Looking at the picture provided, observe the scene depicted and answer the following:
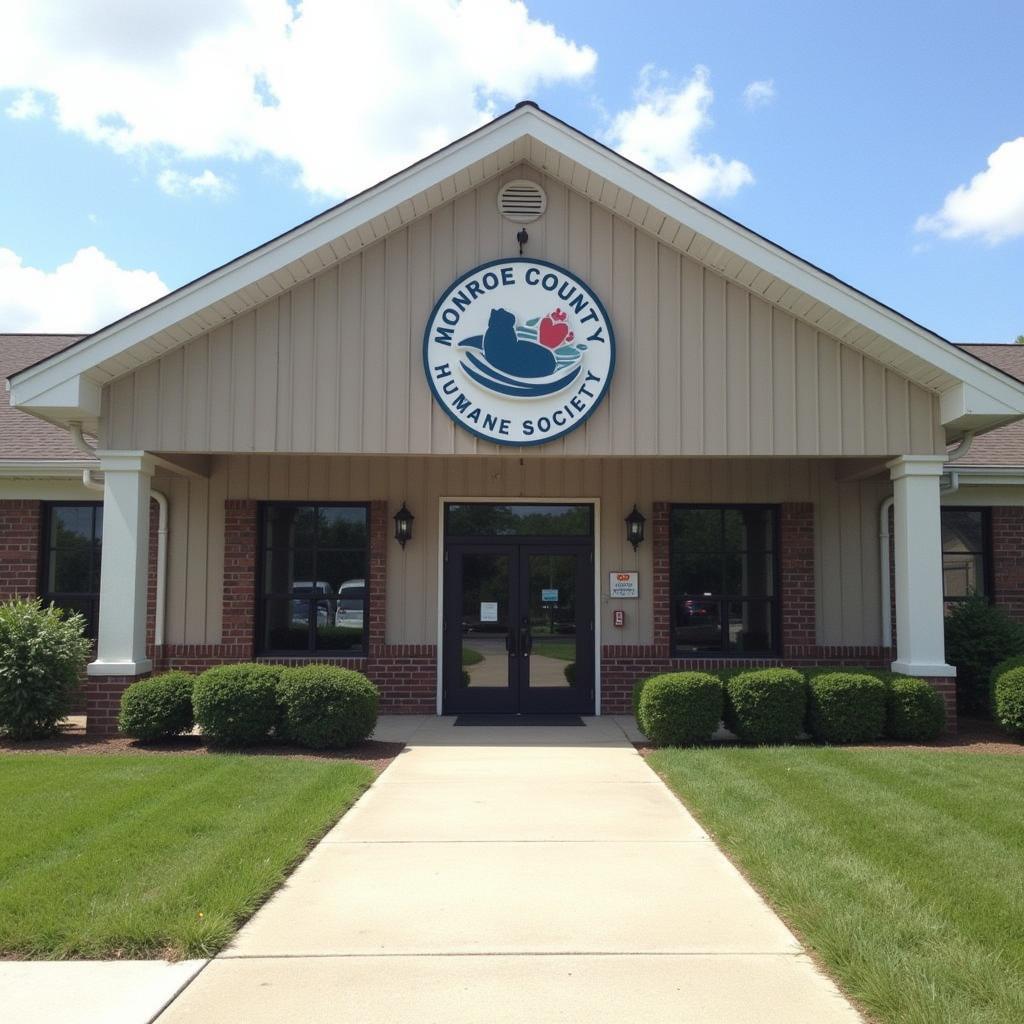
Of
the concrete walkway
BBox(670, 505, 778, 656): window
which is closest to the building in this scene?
BBox(670, 505, 778, 656): window

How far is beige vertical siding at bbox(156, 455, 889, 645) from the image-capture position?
12.4 metres

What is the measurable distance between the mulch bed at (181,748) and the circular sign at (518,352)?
132 inches

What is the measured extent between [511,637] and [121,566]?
4714mm

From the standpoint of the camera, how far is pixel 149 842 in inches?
239

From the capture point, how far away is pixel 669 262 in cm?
1064

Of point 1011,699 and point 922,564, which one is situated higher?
point 922,564

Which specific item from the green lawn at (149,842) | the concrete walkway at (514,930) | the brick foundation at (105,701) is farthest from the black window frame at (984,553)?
the brick foundation at (105,701)

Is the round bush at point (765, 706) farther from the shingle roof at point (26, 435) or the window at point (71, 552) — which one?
the shingle roof at point (26, 435)

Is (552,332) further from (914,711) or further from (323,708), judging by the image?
(914,711)

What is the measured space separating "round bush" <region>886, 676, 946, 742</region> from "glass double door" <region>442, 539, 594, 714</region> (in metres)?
3.77

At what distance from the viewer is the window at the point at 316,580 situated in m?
12.6

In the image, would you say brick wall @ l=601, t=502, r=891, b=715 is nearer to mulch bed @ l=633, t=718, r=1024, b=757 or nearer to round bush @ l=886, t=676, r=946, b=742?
mulch bed @ l=633, t=718, r=1024, b=757

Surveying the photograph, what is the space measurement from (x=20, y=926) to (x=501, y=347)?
23.4ft

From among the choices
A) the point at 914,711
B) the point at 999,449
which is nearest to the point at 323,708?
the point at 914,711
